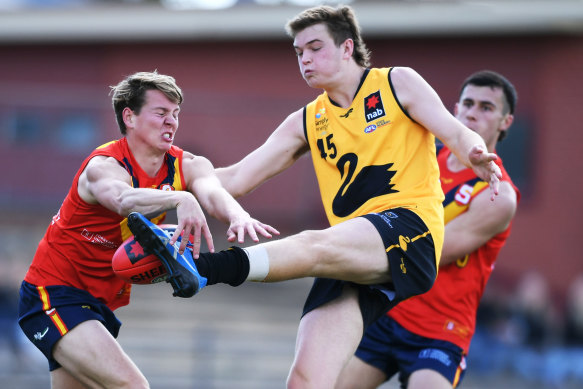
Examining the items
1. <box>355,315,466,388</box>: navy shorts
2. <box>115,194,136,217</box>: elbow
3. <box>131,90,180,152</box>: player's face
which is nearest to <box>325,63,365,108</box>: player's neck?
<box>131,90,180,152</box>: player's face

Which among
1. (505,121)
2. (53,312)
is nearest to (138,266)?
(53,312)

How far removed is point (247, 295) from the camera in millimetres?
13938

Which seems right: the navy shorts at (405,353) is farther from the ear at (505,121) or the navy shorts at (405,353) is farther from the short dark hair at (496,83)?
the short dark hair at (496,83)

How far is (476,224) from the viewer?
221 inches

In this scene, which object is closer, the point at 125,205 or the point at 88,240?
the point at 125,205

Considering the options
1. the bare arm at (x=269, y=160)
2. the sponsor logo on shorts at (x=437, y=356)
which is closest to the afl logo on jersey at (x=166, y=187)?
the bare arm at (x=269, y=160)

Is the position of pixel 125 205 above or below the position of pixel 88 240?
above

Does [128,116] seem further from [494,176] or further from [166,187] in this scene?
[494,176]

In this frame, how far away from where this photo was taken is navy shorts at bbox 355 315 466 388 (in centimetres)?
556

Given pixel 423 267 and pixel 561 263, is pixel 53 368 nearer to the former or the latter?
pixel 423 267

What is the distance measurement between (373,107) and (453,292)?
5.18 ft

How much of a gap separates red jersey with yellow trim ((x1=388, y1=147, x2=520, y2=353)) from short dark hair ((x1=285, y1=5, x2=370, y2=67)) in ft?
3.94

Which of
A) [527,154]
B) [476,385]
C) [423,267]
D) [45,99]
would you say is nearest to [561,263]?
[527,154]

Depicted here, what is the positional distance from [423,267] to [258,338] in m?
8.05
